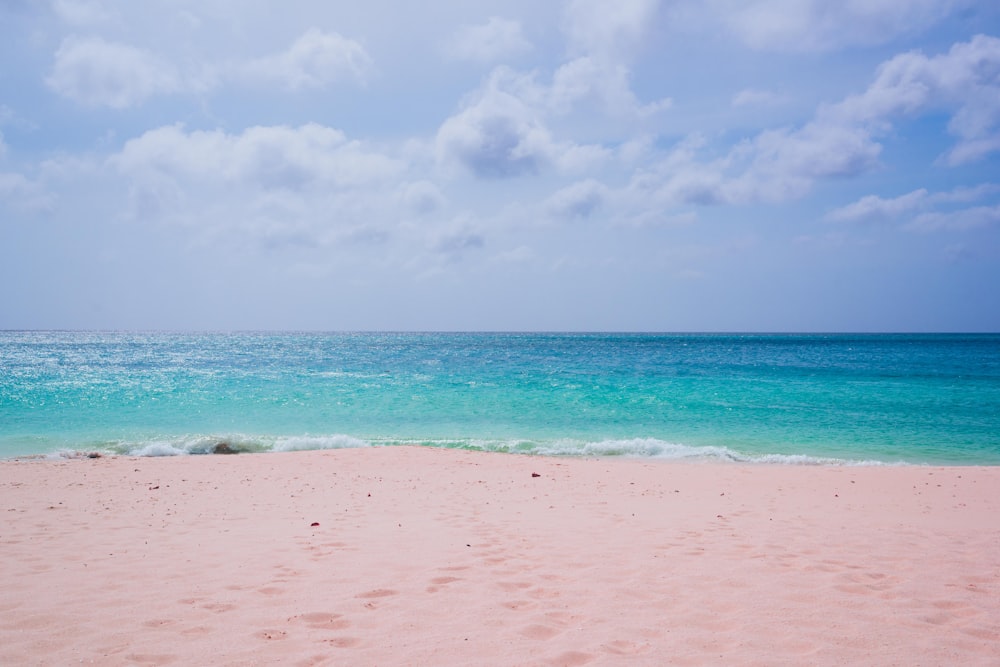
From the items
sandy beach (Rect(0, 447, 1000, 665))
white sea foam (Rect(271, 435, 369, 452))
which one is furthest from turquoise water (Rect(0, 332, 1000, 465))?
sandy beach (Rect(0, 447, 1000, 665))

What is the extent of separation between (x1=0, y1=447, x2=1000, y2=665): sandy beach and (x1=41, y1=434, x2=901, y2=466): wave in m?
4.54

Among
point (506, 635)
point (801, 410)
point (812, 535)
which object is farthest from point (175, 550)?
point (801, 410)

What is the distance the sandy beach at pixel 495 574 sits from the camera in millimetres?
3977

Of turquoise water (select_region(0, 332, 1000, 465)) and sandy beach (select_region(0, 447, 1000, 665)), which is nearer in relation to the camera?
sandy beach (select_region(0, 447, 1000, 665))

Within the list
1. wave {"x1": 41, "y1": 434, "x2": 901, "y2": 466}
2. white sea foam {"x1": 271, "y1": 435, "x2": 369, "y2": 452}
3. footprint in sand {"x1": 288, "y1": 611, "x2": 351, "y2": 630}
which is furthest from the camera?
white sea foam {"x1": 271, "y1": 435, "x2": 369, "y2": 452}

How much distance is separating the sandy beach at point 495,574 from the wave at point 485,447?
4542 mm

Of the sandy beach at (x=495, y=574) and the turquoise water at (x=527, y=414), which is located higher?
the sandy beach at (x=495, y=574)

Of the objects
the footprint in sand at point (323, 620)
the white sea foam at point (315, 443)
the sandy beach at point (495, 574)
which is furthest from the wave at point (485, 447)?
the footprint in sand at point (323, 620)

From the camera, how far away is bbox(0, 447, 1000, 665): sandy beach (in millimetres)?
3977

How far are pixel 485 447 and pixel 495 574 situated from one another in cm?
1134

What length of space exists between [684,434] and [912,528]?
10.8m

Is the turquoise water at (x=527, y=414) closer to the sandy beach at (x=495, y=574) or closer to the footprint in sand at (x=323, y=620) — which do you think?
the sandy beach at (x=495, y=574)

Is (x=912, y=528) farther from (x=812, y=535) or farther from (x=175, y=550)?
(x=175, y=550)

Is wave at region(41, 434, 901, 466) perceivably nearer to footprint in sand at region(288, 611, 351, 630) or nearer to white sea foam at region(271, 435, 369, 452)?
white sea foam at region(271, 435, 369, 452)
